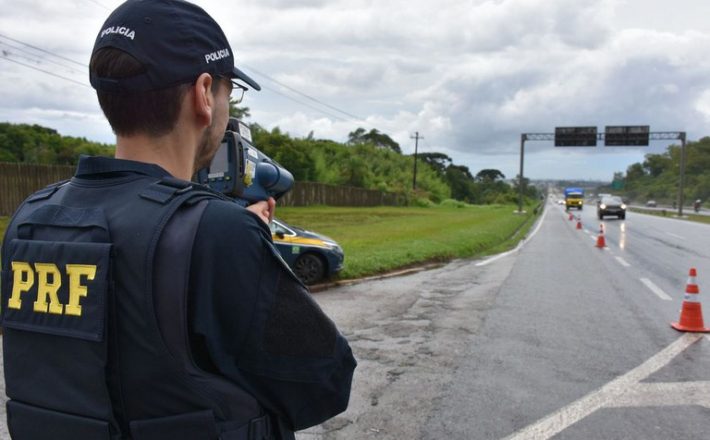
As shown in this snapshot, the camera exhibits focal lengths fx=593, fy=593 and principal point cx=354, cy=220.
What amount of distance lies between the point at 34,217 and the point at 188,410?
1.92 feet

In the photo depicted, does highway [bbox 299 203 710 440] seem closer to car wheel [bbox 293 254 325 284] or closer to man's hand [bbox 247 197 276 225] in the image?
car wheel [bbox 293 254 325 284]

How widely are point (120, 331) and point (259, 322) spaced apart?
0.29m

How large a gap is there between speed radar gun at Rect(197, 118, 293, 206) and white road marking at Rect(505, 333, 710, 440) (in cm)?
305

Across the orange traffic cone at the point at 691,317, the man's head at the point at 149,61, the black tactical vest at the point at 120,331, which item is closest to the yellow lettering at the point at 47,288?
the black tactical vest at the point at 120,331

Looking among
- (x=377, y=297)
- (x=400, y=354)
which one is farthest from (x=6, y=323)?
(x=377, y=297)

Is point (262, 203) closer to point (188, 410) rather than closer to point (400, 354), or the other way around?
point (188, 410)

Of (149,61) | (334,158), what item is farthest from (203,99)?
(334,158)

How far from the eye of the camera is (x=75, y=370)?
4.14 feet

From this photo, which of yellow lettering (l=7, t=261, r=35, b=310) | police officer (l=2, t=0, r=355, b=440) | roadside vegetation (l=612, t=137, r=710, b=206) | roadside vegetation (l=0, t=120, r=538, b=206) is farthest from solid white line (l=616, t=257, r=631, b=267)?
roadside vegetation (l=612, t=137, r=710, b=206)

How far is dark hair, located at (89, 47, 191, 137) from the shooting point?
1.34 metres

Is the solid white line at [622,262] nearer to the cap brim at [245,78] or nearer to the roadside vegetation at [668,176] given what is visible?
the cap brim at [245,78]

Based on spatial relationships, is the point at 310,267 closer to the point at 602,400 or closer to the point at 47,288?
the point at 602,400

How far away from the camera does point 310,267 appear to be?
37.3 ft

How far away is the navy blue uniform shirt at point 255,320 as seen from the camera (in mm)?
1229
